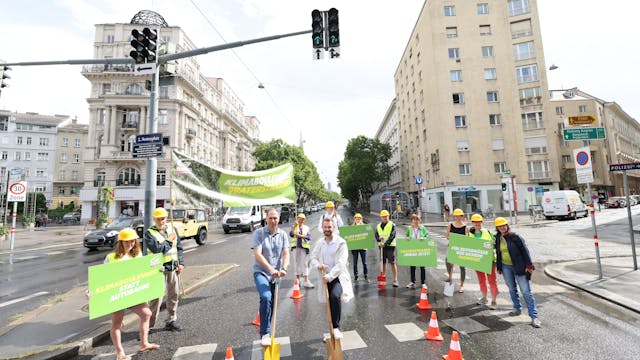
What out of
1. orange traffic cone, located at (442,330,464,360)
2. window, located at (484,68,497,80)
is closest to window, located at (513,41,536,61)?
window, located at (484,68,497,80)

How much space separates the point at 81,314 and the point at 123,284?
2.52m

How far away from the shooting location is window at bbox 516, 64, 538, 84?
116 ft

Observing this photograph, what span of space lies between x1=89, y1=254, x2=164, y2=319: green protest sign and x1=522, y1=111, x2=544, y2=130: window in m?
42.1

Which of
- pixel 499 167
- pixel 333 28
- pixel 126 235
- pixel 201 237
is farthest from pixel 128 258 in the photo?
pixel 499 167

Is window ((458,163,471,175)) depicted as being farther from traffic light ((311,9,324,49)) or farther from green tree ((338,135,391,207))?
traffic light ((311,9,324,49))

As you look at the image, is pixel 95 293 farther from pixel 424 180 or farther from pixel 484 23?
pixel 484 23

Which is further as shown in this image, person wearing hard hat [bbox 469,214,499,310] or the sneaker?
person wearing hard hat [bbox 469,214,499,310]

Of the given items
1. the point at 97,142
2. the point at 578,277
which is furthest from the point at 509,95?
the point at 97,142

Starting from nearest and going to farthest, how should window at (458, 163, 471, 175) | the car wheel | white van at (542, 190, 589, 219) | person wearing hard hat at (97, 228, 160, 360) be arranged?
person wearing hard hat at (97, 228, 160, 360) → the car wheel → white van at (542, 190, 589, 219) → window at (458, 163, 471, 175)

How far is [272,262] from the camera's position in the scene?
4512mm

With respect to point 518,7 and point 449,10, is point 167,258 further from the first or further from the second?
point 518,7

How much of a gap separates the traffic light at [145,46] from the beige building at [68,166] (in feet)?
229

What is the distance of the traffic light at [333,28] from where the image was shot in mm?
7988

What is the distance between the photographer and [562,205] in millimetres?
23531
